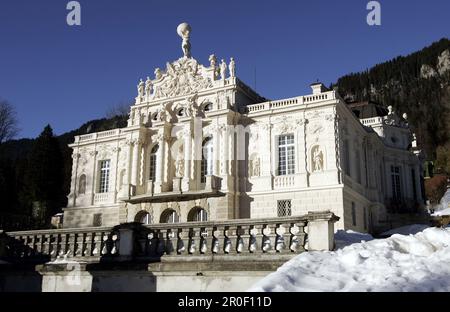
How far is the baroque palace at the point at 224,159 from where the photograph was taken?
2903cm

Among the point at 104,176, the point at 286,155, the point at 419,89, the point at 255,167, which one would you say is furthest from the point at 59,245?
the point at 419,89

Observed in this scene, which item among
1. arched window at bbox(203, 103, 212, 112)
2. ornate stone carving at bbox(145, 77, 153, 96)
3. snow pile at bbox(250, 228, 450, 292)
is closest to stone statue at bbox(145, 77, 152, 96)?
ornate stone carving at bbox(145, 77, 153, 96)

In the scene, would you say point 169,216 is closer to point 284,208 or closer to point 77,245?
point 284,208

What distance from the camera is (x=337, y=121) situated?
28953 millimetres

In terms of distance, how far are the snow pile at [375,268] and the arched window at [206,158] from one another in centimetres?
2393

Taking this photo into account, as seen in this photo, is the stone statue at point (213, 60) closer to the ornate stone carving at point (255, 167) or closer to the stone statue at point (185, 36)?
the stone statue at point (185, 36)

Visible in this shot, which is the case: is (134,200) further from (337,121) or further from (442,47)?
(442,47)

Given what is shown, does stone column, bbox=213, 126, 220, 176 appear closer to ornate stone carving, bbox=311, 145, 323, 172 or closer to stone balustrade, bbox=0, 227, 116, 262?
ornate stone carving, bbox=311, 145, 323, 172

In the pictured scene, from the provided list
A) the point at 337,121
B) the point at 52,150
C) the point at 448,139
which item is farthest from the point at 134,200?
the point at 448,139

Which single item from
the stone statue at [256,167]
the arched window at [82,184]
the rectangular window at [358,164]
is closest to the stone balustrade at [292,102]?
the stone statue at [256,167]

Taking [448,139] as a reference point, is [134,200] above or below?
below

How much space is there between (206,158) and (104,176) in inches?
383
